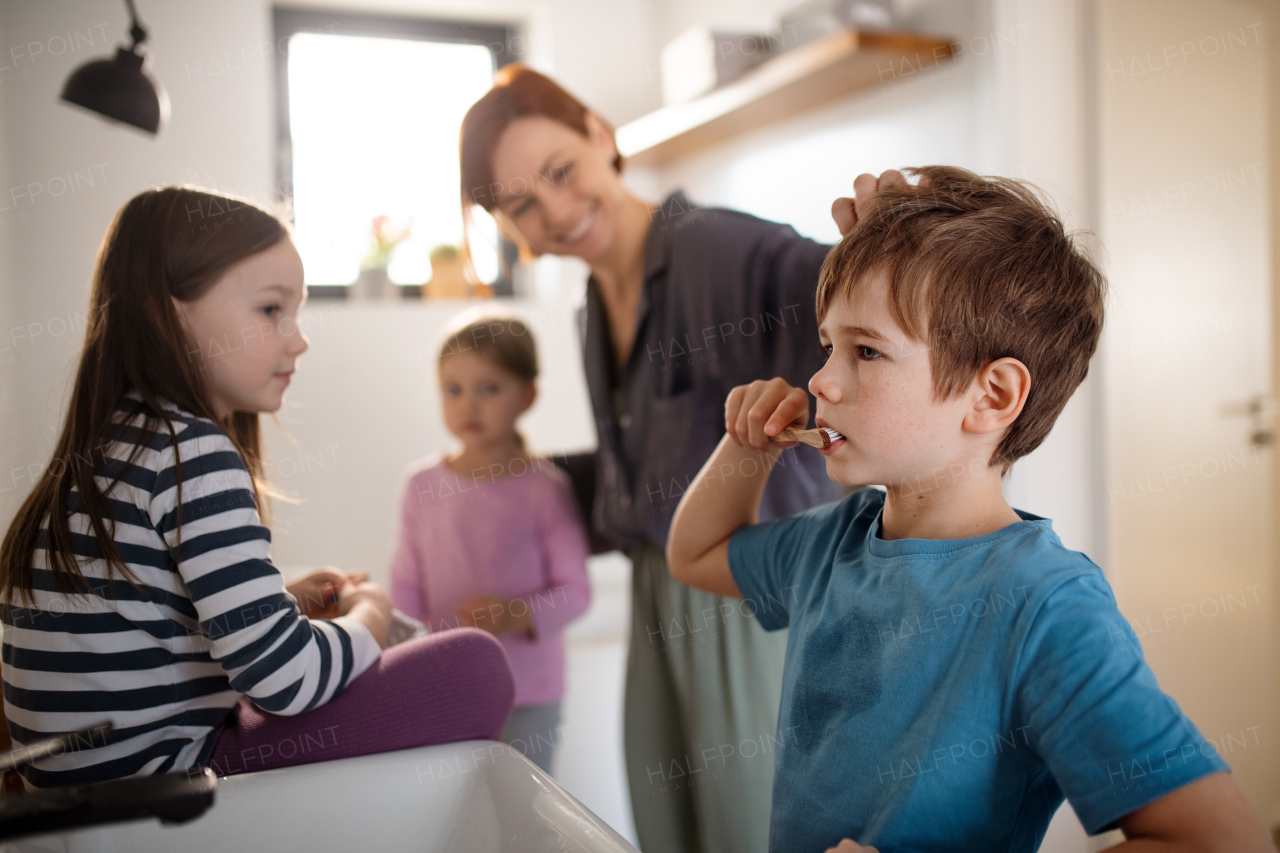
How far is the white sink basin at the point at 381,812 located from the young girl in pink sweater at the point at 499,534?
26.2 inches

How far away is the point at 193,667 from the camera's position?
64cm

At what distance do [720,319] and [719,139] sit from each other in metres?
1.17

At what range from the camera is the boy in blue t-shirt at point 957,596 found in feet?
1.56

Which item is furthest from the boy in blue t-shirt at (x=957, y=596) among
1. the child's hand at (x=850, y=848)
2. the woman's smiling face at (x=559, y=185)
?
the woman's smiling face at (x=559, y=185)

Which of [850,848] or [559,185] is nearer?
[850,848]

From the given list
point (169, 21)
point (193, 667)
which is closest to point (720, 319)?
point (193, 667)

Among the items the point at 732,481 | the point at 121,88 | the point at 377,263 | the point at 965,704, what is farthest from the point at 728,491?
the point at 377,263

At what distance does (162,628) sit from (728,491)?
17.8 inches

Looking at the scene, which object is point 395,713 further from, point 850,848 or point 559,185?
point 559,185

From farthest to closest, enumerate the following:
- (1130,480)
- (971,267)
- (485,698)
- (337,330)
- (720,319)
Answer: (337,330)
(1130,480)
(720,319)
(485,698)
(971,267)

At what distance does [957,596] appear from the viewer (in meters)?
0.56

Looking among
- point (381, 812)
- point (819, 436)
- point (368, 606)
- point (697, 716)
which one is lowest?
point (697, 716)

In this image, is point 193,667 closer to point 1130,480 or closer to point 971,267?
point 971,267

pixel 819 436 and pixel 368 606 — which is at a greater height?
pixel 819 436
